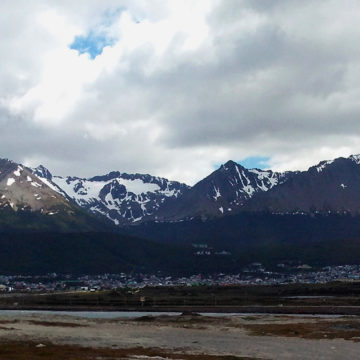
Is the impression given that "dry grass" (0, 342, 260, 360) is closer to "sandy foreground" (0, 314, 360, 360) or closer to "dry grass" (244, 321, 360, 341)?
"sandy foreground" (0, 314, 360, 360)

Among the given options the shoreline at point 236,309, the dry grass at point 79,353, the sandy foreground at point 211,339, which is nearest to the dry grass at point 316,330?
the sandy foreground at point 211,339

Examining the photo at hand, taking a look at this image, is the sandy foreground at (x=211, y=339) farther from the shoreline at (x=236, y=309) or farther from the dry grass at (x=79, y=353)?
the shoreline at (x=236, y=309)

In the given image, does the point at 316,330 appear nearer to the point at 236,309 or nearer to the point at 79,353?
the point at 79,353

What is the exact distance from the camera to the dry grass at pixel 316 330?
84.5 m

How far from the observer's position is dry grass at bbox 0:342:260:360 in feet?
189

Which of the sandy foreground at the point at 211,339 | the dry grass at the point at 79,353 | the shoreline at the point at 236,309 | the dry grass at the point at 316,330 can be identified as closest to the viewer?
the dry grass at the point at 79,353

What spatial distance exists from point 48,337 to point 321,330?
3943 centimetres

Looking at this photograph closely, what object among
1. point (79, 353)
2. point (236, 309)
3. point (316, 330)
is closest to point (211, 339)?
point (316, 330)

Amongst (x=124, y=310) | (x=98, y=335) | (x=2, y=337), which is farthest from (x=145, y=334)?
(x=124, y=310)

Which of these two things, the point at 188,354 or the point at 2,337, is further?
the point at 2,337

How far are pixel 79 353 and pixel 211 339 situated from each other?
85.5ft

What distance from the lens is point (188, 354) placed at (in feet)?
210

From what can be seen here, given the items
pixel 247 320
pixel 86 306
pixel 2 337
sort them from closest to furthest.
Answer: pixel 2 337, pixel 247 320, pixel 86 306

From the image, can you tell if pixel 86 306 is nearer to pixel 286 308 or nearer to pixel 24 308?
pixel 24 308
